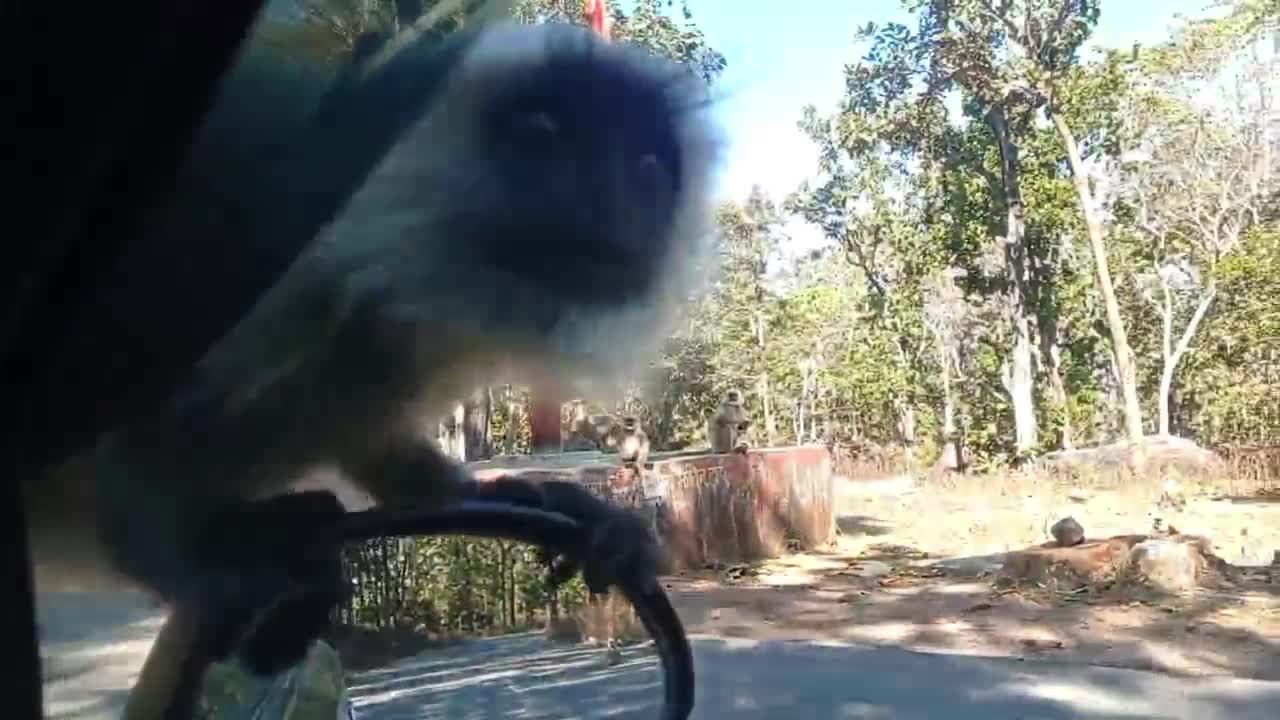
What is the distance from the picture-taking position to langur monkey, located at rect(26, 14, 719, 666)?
1219 mm

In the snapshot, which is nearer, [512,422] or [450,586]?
[512,422]

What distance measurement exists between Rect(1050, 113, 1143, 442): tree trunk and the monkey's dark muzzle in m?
11.6

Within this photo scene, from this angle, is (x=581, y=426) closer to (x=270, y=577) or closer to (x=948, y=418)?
(x=270, y=577)

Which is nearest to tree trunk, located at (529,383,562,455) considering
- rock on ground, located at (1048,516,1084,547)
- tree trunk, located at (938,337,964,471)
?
rock on ground, located at (1048,516,1084,547)

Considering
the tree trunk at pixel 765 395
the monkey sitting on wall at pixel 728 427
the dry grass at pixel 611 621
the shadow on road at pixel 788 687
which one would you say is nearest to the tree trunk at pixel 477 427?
the dry grass at pixel 611 621

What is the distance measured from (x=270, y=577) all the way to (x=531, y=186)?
51cm

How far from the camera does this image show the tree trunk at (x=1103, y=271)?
12.6 m

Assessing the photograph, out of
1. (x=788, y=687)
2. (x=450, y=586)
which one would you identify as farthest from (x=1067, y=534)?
(x=450, y=586)

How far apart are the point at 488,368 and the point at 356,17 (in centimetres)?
41

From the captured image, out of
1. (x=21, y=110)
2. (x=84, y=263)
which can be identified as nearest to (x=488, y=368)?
(x=84, y=263)

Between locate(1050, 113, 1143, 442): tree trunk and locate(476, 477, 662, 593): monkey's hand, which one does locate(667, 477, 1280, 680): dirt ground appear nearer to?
locate(1050, 113, 1143, 442): tree trunk

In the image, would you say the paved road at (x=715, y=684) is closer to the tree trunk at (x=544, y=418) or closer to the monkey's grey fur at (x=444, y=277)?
the monkey's grey fur at (x=444, y=277)

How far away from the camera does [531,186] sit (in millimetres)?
1281

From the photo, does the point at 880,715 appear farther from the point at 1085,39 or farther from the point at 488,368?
the point at 1085,39
